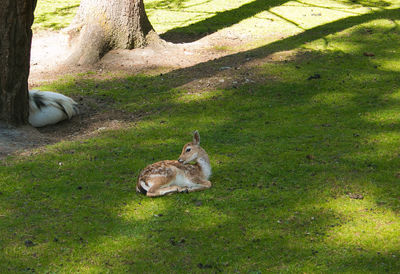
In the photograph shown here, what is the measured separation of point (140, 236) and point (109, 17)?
7.84 m

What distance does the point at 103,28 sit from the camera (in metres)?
12.7

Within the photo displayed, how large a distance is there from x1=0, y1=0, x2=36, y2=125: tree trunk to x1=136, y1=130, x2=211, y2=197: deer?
10.6 feet

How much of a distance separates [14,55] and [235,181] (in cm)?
409

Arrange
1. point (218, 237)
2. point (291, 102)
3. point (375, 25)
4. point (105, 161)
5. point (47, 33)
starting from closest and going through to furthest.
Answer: point (218, 237), point (105, 161), point (291, 102), point (375, 25), point (47, 33)

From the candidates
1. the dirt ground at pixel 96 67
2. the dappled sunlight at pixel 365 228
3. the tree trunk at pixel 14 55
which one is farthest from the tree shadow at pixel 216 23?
the dappled sunlight at pixel 365 228

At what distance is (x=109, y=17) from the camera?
41.5 ft

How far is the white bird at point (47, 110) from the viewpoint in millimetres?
9766

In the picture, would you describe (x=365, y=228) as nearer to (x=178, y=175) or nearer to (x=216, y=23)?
(x=178, y=175)

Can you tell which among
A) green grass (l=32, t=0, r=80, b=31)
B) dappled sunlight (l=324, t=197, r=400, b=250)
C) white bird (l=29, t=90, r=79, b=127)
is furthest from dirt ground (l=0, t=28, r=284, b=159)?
dappled sunlight (l=324, t=197, r=400, b=250)

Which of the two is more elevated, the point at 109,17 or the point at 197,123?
the point at 109,17

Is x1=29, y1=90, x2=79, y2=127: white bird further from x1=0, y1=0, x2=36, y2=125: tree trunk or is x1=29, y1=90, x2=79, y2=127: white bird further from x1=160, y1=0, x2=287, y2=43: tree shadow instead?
x1=160, y1=0, x2=287, y2=43: tree shadow

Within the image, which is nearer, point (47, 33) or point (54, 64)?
point (54, 64)

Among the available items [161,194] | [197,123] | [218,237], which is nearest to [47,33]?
[197,123]

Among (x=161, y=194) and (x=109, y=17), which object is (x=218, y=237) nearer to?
(x=161, y=194)
